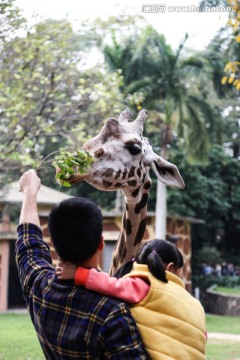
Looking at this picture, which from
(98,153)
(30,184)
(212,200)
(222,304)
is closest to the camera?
(30,184)

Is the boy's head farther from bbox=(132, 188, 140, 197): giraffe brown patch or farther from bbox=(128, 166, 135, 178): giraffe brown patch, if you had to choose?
bbox=(132, 188, 140, 197): giraffe brown patch

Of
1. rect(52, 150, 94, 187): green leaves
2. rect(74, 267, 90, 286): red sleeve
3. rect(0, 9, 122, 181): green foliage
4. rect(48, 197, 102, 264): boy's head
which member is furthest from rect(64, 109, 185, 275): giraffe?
rect(0, 9, 122, 181): green foliage

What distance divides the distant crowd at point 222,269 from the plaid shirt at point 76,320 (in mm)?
22195

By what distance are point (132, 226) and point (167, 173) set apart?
350mm

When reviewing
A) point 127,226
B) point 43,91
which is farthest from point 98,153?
point 43,91

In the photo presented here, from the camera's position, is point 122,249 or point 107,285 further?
point 122,249

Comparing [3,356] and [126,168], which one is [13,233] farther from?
[126,168]

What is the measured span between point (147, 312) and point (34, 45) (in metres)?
7.88

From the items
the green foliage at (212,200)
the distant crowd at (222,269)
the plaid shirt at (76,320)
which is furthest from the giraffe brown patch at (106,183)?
the distant crowd at (222,269)

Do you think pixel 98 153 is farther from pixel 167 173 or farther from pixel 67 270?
pixel 67 270

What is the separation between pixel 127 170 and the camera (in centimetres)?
300

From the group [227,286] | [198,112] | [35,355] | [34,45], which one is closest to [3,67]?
[34,45]

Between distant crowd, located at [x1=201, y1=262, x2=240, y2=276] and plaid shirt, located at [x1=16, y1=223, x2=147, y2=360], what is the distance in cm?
2220

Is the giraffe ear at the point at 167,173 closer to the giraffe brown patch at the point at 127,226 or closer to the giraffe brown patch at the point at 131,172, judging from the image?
the giraffe brown patch at the point at 131,172
